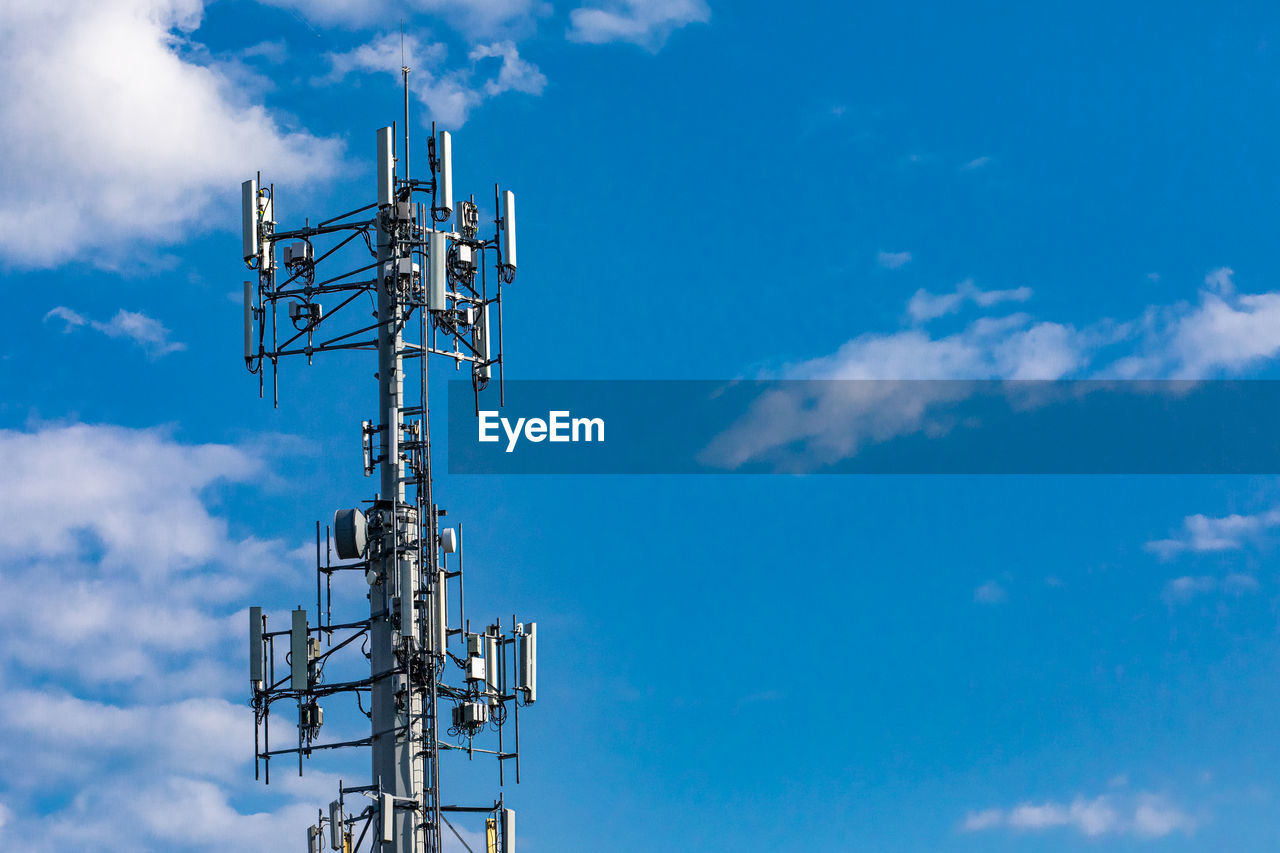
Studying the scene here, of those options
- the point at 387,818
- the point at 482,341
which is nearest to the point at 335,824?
the point at 387,818

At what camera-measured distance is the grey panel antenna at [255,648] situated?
5688 centimetres

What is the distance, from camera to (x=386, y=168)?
59094mm

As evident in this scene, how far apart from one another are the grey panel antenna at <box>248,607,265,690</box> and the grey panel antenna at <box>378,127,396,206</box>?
11791mm

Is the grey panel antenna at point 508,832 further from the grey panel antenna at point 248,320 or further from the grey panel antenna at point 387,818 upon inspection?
the grey panel antenna at point 248,320

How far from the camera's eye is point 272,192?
60.7 meters

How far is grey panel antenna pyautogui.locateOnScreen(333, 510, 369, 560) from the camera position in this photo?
184 ft

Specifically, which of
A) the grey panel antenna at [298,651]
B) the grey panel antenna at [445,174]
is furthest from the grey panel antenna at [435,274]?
the grey panel antenna at [298,651]

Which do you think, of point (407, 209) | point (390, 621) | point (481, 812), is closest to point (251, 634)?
point (390, 621)

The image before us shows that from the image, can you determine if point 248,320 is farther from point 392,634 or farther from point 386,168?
point 392,634

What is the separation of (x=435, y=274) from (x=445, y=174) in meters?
3.13

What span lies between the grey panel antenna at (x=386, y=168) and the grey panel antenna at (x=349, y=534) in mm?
8954

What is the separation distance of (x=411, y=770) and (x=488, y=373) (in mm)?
11292

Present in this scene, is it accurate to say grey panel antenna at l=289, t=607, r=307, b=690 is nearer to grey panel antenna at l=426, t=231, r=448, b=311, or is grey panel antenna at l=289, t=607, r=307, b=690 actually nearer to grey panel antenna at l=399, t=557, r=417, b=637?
grey panel antenna at l=399, t=557, r=417, b=637

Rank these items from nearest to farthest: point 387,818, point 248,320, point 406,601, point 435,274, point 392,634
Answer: point 387,818 → point 406,601 → point 392,634 → point 435,274 → point 248,320
